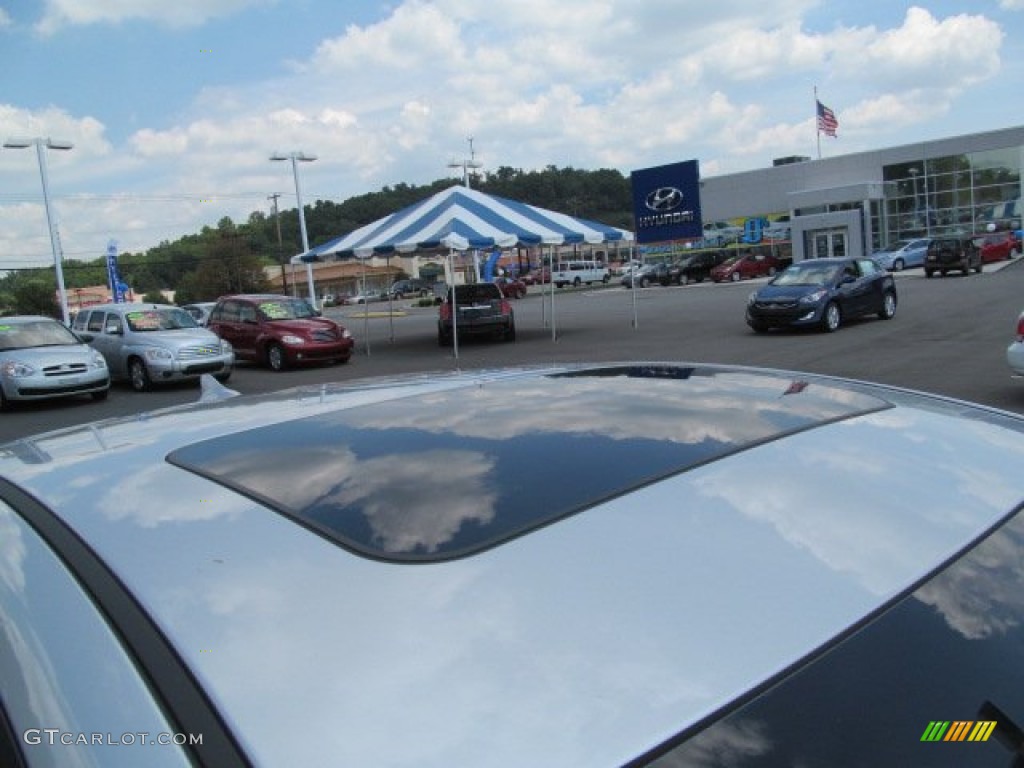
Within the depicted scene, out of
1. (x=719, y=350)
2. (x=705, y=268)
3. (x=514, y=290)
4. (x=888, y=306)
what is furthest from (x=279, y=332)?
(x=705, y=268)

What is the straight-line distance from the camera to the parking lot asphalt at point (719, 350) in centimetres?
1245

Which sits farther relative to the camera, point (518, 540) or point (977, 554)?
point (977, 554)

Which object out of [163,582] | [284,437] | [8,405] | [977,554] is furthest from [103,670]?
[8,405]

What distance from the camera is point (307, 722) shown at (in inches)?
35.9

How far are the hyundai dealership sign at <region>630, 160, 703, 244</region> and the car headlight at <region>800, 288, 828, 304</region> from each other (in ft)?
25.7

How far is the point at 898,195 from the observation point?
55.2 metres

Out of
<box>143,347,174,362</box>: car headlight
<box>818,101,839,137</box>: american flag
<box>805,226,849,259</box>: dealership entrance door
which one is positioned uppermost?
<box>818,101,839,137</box>: american flag

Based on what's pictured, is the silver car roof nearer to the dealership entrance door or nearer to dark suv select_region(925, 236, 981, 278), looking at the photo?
dark suv select_region(925, 236, 981, 278)

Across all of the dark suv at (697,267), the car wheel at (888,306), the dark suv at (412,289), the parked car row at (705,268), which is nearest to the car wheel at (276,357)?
the car wheel at (888,306)

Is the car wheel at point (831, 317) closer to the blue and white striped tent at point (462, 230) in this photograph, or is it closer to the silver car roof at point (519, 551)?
the blue and white striped tent at point (462, 230)

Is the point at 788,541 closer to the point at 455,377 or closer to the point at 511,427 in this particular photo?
the point at 511,427

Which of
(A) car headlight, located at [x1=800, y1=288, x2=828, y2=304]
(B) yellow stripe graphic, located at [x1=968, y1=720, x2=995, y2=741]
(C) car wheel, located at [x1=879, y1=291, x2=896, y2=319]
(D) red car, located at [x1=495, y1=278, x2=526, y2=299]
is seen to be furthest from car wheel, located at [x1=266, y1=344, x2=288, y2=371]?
(D) red car, located at [x1=495, y1=278, x2=526, y2=299]

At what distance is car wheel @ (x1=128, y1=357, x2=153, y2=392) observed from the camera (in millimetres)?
15984

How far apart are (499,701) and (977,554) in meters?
0.87
